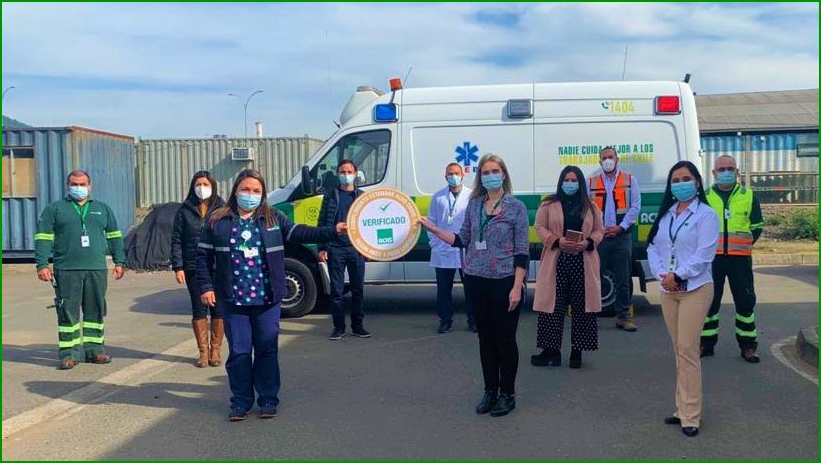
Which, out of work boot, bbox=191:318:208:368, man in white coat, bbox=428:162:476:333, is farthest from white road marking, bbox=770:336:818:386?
work boot, bbox=191:318:208:368

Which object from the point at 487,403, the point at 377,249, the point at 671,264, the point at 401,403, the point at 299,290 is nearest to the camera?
the point at 671,264

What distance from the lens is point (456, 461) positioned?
4766 millimetres

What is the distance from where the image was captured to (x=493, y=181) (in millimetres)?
5590

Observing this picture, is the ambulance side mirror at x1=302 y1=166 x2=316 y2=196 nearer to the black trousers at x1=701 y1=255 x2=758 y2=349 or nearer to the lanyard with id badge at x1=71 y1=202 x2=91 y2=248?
the lanyard with id badge at x1=71 y1=202 x2=91 y2=248

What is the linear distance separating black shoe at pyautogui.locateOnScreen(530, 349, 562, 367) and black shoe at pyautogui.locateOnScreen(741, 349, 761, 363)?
1.74m

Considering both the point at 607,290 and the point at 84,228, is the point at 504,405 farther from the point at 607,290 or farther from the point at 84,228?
the point at 84,228

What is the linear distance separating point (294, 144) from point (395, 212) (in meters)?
16.5

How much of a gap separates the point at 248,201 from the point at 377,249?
120cm

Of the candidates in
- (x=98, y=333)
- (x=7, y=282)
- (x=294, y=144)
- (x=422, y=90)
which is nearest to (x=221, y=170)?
(x=294, y=144)

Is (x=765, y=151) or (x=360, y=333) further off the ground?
(x=765, y=151)

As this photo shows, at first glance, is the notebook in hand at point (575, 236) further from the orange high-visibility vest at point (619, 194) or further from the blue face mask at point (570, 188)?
the orange high-visibility vest at point (619, 194)

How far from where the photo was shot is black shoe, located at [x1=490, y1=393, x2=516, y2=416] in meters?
5.62

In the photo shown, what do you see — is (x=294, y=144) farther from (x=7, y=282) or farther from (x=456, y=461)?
(x=456, y=461)

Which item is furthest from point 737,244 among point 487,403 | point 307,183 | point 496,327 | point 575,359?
point 307,183
